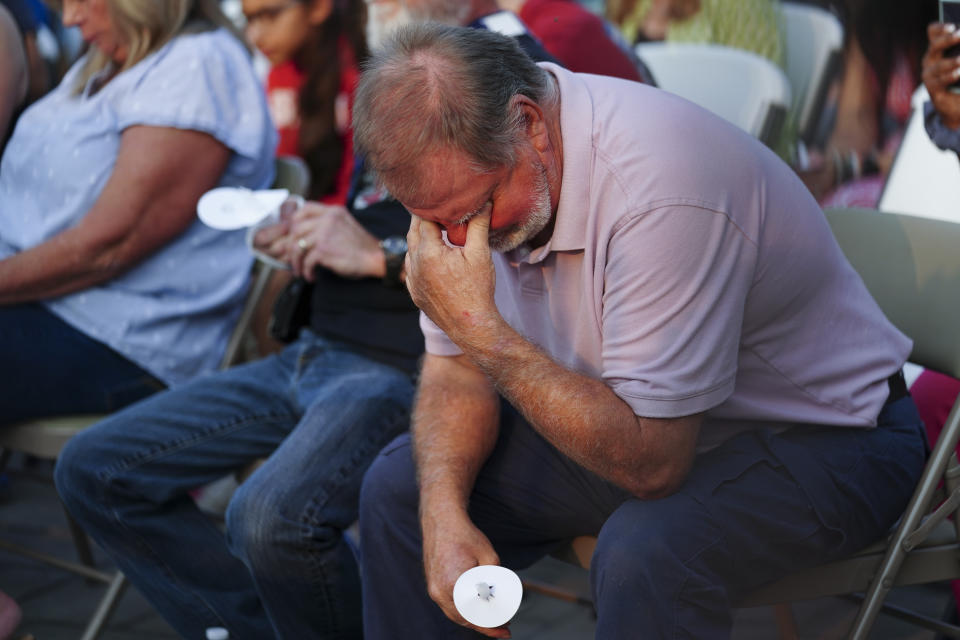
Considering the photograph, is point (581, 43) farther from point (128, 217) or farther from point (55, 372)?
point (55, 372)

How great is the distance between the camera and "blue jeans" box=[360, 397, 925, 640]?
1.47 m

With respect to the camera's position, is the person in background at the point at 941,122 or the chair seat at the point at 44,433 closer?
the person in background at the point at 941,122

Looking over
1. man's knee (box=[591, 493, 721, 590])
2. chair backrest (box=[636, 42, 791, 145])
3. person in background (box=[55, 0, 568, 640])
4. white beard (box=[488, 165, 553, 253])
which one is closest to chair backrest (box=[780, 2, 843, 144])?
chair backrest (box=[636, 42, 791, 145])

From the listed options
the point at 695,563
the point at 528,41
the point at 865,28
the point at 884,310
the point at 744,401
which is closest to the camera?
the point at 695,563

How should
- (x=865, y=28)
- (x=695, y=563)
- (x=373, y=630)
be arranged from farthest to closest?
(x=865, y=28)
(x=373, y=630)
(x=695, y=563)

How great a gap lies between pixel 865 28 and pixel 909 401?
224 centimetres

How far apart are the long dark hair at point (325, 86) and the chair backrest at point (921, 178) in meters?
1.69

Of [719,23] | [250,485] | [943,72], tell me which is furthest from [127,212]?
[719,23]

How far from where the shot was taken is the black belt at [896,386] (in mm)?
1802

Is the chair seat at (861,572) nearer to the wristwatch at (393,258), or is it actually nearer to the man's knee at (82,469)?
the wristwatch at (393,258)

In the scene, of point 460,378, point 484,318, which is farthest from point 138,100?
point 484,318

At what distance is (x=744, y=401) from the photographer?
1.67m

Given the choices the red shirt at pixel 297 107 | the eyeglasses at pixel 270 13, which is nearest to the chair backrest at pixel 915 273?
the red shirt at pixel 297 107

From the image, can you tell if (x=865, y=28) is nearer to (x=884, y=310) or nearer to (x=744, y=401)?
(x=884, y=310)
